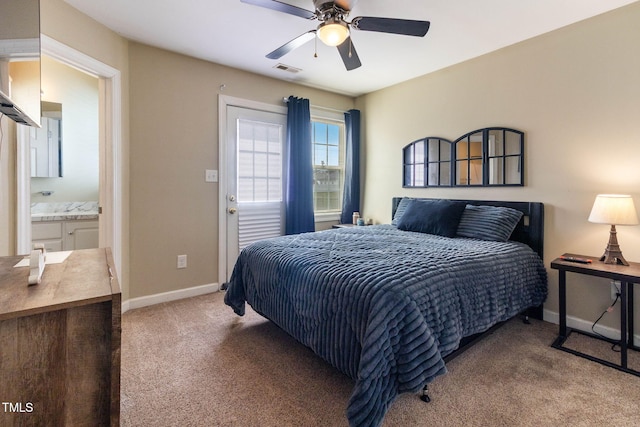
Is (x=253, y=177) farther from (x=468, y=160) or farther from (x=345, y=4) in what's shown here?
(x=468, y=160)

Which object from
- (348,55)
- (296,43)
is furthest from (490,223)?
(296,43)

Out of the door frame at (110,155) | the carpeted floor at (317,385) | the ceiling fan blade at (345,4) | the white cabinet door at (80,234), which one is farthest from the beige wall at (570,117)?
the white cabinet door at (80,234)

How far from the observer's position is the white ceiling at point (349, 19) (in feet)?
7.49

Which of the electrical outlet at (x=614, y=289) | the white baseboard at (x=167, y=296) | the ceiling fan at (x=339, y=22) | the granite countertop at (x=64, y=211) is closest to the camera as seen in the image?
the ceiling fan at (x=339, y=22)

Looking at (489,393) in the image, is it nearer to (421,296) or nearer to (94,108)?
(421,296)

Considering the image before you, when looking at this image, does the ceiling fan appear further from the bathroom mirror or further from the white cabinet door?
the bathroom mirror

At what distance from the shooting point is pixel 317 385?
1.81m

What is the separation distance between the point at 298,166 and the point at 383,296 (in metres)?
2.70

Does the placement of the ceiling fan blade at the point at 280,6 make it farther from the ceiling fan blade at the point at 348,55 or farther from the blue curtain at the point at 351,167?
the blue curtain at the point at 351,167

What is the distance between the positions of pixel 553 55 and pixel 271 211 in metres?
3.14

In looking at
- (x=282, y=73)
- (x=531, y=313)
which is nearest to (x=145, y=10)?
(x=282, y=73)

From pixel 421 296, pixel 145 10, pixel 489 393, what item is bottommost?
pixel 489 393

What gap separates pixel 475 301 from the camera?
1863 mm

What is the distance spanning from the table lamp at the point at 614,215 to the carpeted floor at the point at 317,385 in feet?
2.22
